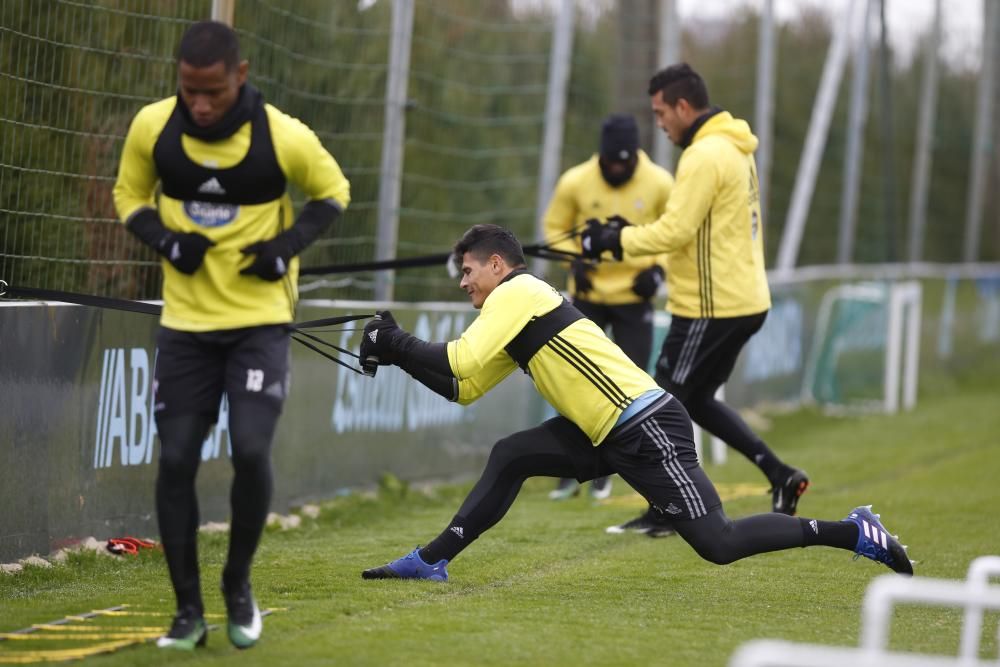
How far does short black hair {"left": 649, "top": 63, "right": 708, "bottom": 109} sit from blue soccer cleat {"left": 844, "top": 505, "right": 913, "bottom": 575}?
7.99 feet

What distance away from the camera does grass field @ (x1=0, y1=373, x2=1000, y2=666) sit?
5.51m

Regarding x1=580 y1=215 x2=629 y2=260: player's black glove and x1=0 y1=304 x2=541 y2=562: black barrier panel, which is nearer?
x1=0 y1=304 x2=541 y2=562: black barrier panel

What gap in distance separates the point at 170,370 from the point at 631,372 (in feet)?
6.41

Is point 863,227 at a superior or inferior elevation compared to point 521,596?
superior

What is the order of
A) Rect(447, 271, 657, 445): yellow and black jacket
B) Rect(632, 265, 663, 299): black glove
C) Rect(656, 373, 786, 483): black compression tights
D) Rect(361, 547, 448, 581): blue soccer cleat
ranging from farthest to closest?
1. Rect(632, 265, 663, 299): black glove
2. Rect(656, 373, 786, 483): black compression tights
3. Rect(361, 547, 448, 581): blue soccer cleat
4. Rect(447, 271, 657, 445): yellow and black jacket

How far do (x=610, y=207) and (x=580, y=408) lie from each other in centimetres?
360

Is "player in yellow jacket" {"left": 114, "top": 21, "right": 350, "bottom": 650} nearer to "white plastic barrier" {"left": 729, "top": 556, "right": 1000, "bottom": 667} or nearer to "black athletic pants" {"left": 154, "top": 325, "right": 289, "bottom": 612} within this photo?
"black athletic pants" {"left": 154, "top": 325, "right": 289, "bottom": 612}

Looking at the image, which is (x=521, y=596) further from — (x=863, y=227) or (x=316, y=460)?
(x=863, y=227)

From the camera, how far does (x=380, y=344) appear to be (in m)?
6.15

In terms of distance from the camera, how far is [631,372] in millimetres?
6523

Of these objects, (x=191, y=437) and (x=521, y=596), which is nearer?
(x=191, y=437)

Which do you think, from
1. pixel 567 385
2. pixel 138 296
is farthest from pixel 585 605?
pixel 138 296

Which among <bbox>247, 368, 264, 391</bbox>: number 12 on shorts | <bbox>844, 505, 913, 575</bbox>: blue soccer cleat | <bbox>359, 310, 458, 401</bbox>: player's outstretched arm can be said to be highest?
<bbox>359, 310, 458, 401</bbox>: player's outstretched arm

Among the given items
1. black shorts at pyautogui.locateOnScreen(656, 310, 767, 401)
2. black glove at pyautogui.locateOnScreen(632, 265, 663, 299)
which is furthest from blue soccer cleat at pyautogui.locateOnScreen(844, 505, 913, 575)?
black glove at pyautogui.locateOnScreen(632, 265, 663, 299)
